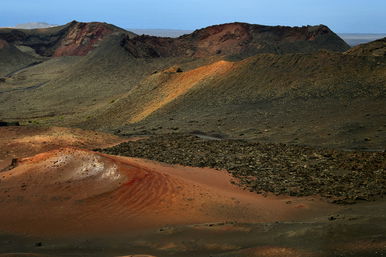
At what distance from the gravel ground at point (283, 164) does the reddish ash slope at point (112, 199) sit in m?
1.08

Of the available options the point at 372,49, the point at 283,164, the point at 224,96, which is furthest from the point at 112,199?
the point at 372,49

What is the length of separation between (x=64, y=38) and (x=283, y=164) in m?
84.6

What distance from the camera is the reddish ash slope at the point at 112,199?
42.4 ft

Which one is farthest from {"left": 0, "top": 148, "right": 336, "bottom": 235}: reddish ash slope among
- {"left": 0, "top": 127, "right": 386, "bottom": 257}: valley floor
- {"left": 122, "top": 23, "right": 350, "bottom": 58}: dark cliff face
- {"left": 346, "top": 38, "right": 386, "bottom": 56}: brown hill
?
{"left": 122, "top": 23, "right": 350, "bottom": 58}: dark cliff face

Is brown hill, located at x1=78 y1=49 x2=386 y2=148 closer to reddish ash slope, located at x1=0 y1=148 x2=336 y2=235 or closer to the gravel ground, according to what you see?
the gravel ground

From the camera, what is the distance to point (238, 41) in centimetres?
7575

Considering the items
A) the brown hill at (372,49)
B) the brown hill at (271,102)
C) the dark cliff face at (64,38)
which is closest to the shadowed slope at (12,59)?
the dark cliff face at (64,38)

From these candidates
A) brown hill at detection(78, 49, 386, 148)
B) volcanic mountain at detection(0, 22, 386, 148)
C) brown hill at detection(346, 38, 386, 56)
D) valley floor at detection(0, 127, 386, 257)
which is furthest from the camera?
brown hill at detection(346, 38, 386, 56)

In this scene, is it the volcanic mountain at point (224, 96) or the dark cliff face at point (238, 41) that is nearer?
the volcanic mountain at point (224, 96)

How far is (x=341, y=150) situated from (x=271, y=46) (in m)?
48.2

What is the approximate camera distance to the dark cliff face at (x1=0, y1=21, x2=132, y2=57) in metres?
91.2

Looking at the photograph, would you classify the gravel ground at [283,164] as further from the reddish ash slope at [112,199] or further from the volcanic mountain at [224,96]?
the volcanic mountain at [224,96]

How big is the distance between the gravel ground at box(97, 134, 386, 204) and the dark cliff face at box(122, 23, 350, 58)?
46456 mm

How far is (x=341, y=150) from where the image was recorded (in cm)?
2145
